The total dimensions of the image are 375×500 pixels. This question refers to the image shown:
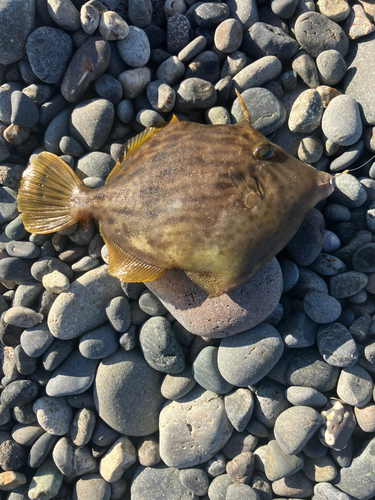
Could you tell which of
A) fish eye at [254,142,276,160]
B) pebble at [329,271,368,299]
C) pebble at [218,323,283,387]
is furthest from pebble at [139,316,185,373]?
fish eye at [254,142,276,160]

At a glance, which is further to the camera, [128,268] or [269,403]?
[269,403]

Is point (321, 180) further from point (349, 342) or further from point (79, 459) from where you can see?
point (79, 459)

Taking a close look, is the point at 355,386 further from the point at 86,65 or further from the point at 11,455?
the point at 86,65

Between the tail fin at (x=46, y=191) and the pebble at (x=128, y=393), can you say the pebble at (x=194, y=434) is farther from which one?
the tail fin at (x=46, y=191)

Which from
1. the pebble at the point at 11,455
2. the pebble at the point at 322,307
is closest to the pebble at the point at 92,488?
the pebble at the point at 11,455

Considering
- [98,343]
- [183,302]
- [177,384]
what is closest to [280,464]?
[177,384]

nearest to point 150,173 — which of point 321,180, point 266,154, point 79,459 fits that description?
point 266,154

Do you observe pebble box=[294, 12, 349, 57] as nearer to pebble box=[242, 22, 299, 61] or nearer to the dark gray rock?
pebble box=[242, 22, 299, 61]
